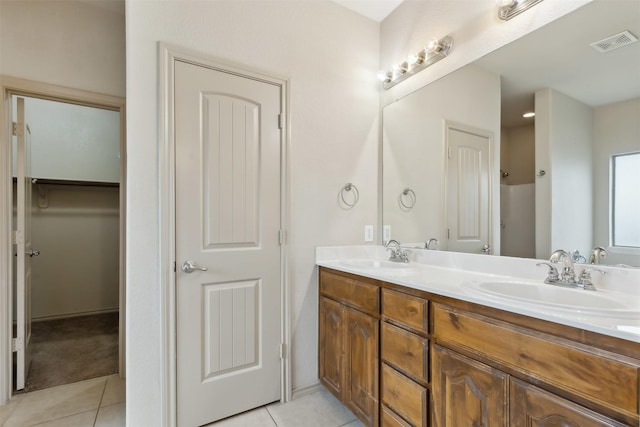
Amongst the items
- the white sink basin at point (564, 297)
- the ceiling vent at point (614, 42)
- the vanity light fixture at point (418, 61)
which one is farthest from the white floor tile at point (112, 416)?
the ceiling vent at point (614, 42)

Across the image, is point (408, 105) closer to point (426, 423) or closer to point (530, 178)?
point (530, 178)

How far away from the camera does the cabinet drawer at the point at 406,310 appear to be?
119 cm

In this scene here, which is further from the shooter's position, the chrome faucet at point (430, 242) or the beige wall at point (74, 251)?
the beige wall at point (74, 251)

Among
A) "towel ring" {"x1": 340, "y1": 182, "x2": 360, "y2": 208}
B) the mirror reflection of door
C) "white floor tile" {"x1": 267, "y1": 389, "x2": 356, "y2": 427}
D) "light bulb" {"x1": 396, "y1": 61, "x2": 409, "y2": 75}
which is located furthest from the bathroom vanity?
the mirror reflection of door

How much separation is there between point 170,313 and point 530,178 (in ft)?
6.46

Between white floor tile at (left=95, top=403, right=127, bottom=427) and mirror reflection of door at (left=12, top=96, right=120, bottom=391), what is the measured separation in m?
1.18

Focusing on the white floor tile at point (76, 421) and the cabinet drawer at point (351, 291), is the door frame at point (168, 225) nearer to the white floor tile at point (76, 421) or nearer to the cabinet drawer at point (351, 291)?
the white floor tile at point (76, 421)

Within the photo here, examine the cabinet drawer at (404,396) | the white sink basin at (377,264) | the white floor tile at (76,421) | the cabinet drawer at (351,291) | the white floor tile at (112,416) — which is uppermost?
the white sink basin at (377,264)

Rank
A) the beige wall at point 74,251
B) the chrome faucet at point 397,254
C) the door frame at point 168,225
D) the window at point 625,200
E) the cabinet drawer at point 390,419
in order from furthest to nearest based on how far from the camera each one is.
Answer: the beige wall at point 74,251, the chrome faucet at point 397,254, the door frame at point 168,225, the cabinet drawer at point 390,419, the window at point 625,200

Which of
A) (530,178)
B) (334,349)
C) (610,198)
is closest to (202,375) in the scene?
(334,349)

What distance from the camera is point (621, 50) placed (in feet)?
3.69

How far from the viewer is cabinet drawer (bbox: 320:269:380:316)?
1.48 meters

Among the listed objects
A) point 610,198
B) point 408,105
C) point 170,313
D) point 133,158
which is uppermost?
point 408,105

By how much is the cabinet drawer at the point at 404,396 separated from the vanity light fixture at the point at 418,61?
71.7 inches
